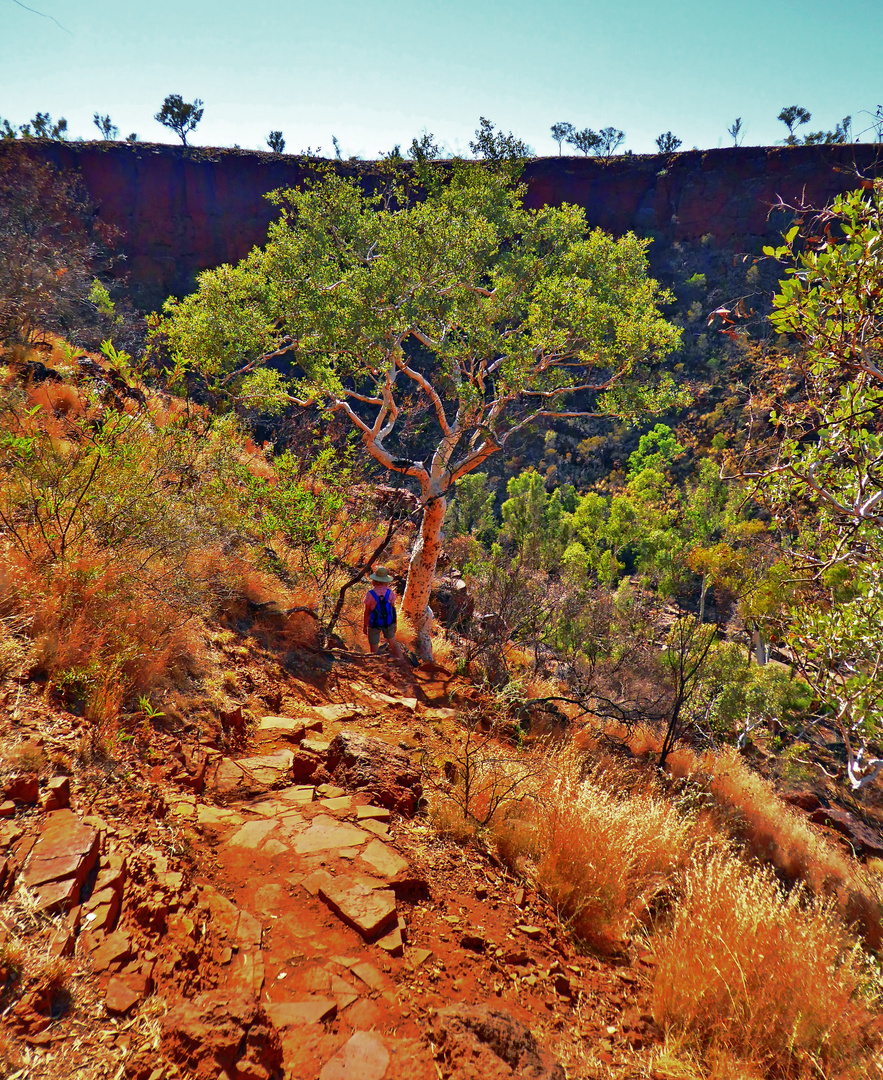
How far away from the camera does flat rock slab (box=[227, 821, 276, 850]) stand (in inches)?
110

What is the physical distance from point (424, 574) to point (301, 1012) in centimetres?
702

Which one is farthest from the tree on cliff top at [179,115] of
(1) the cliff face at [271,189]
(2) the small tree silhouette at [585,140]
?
(2) the small tree silhouette at [585,140]

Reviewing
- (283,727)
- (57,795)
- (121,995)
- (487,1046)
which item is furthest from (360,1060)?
(283,727)

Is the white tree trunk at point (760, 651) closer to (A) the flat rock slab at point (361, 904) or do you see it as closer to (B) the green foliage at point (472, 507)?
(B) the green foliage at point (472, 507)

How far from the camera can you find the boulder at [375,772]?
139 inches

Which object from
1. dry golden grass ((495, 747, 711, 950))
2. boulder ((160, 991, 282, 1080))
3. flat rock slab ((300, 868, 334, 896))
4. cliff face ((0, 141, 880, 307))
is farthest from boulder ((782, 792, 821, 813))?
cliff face ((0, 141, 880, 307))

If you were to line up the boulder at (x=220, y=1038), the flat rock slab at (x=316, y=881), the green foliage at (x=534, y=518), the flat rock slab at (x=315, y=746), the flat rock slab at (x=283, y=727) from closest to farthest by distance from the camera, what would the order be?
the boulder at (x=220, y=1038)
the flat rock slab at (x=316, y=881)
the flat rock slab at (x=315, y=746)
the flat rock slab at (x=283, y=727)
the green foliage at (x=534, y=518)

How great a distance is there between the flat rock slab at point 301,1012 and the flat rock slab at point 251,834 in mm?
936

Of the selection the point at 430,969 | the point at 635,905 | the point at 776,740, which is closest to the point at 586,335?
the point at 635,905

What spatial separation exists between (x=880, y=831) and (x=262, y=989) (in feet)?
44.5

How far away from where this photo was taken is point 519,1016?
2.26 m

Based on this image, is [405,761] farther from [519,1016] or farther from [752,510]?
[752,510]

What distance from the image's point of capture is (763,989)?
243cm

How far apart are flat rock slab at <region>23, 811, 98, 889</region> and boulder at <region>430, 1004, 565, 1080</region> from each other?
150cm
